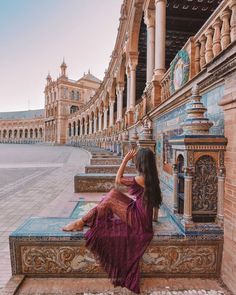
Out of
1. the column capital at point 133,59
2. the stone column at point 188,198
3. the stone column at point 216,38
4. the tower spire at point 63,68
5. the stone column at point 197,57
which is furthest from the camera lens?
the tower spire at point 63,68

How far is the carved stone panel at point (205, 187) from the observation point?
316cm

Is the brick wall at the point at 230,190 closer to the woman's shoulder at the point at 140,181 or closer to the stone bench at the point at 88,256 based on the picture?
the stone bench at the point at 88,256

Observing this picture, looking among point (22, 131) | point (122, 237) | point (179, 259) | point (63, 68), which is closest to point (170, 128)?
point (179, 259)

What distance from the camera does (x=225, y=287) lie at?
2.91m

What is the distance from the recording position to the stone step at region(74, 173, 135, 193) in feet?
24.3

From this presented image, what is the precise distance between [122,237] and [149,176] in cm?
78

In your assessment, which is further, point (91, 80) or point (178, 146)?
point (91, 80)

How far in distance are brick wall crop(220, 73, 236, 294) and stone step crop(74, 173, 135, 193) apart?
462 centimetres

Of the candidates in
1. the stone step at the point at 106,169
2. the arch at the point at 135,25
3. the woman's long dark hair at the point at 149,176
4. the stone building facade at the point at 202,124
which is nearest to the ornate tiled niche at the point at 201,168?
the stone building facade at the point at 202,124

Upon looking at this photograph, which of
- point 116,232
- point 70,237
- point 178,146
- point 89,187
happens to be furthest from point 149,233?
point 89,187

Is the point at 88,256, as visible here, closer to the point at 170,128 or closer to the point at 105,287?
the point at 105,287

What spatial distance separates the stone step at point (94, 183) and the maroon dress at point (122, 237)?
434 centimetres

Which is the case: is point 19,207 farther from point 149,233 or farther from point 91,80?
point 91,80

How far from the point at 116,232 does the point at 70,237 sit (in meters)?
0.57
